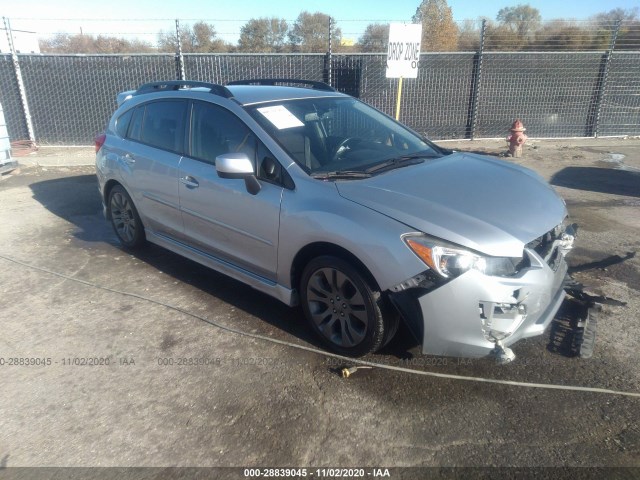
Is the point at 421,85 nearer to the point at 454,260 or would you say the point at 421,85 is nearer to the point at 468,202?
the point at 468,202

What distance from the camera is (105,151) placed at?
5.58 m

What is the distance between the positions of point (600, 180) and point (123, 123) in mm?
7462

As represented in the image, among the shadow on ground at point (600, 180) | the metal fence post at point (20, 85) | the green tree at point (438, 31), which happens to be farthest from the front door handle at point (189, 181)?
the green tree at point (438, 31)

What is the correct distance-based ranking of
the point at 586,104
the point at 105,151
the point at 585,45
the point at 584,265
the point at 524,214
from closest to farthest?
the point at 524,214, the point at 584,265, the point at 105,151, the point at 586,104, the point at 585,45

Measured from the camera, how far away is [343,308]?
345cm

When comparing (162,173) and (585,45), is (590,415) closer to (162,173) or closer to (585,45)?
(162,173)

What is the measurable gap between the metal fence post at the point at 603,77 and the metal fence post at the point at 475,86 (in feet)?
9.83

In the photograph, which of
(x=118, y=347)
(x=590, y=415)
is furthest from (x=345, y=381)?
(x=118, y=347)

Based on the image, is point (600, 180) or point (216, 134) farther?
point (600, 180)

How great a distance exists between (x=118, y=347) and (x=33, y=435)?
934mm

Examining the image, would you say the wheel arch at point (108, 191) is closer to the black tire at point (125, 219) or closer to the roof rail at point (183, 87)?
the black tire at point (125, 219)

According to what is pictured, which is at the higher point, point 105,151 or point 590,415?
point 105,151

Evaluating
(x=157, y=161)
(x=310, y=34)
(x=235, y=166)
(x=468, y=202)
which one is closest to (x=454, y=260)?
(x=468, y=202)

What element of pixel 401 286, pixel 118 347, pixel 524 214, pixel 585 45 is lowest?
pixel 118 347
